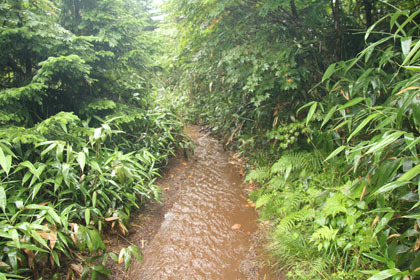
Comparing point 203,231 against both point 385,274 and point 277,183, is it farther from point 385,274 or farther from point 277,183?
point 385,274

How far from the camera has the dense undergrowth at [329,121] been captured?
63.7 inches

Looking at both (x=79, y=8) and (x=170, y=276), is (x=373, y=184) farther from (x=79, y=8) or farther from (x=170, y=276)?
(x=79, y=8)

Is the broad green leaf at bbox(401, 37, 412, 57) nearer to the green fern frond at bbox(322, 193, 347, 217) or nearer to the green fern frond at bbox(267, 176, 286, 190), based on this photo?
the green fern frond at bbox(322, 193, 347, 217)

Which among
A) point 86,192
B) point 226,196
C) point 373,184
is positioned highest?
point 86,192

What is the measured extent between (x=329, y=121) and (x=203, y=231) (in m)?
2.33

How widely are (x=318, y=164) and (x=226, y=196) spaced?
161 centimetres

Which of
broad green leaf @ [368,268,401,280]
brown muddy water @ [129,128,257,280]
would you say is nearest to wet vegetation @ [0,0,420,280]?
broad green leaf @ [368,268,401,280]

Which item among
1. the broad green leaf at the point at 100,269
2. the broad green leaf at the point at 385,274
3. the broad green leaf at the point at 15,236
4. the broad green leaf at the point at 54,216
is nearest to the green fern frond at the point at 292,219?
the broad green leaf at the point at 385,274

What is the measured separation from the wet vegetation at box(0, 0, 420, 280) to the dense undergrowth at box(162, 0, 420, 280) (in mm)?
18

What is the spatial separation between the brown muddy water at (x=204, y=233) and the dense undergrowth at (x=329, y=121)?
0.40 m

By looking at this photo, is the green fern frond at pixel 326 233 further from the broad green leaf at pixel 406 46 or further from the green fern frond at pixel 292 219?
the broad green leaf at pixel 406 46

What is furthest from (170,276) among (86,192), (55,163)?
(55,163)

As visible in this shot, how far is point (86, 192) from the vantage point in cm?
245

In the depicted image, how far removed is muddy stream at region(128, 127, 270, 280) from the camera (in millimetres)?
2479
